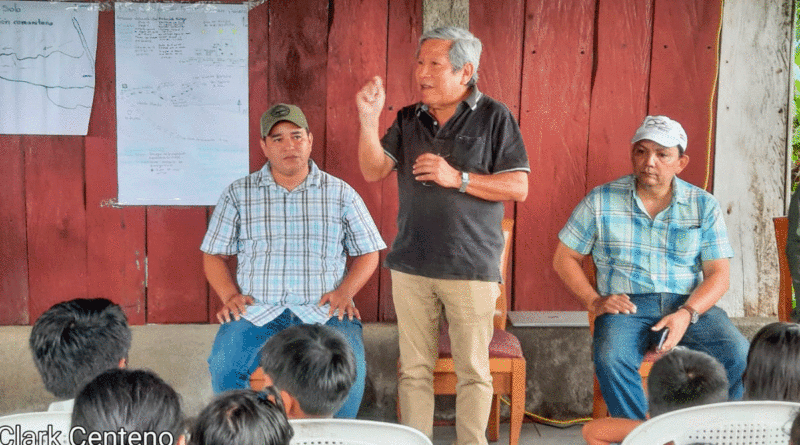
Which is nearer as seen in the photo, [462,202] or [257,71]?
[462,202]

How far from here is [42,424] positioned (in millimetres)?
1547

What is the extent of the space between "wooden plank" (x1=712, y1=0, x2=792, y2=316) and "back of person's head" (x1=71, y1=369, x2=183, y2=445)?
2.79m

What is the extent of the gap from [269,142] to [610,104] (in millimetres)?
1501

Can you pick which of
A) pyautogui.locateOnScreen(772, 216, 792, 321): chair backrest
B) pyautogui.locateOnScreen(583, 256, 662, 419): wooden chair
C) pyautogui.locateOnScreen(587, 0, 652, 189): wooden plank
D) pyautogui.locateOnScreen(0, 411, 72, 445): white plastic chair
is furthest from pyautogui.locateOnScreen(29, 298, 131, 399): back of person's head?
pyautogui.locateOnScreen(772, 216, 792, 321): chair backrest

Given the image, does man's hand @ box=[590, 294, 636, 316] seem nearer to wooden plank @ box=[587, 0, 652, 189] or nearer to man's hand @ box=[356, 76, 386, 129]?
wooden plank @ box=[587, 0, 652, 189]

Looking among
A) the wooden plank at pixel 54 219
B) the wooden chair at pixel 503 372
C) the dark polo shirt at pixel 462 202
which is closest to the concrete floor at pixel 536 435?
the wooden chair at pixel 503 372

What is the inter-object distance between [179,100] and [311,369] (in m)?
1.79

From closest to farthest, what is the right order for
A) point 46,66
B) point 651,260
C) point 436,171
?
point 436,171 < point 651,260 < point 46,66

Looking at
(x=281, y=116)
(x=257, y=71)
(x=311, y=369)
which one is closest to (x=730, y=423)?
(x=311, y=369)

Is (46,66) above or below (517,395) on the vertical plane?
above

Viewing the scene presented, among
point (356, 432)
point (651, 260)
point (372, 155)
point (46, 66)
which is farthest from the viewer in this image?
point (46, 66)

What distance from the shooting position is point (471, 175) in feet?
8.83

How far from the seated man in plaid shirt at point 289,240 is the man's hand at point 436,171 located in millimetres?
550

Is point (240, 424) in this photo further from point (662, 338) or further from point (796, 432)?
point (662, 338)
